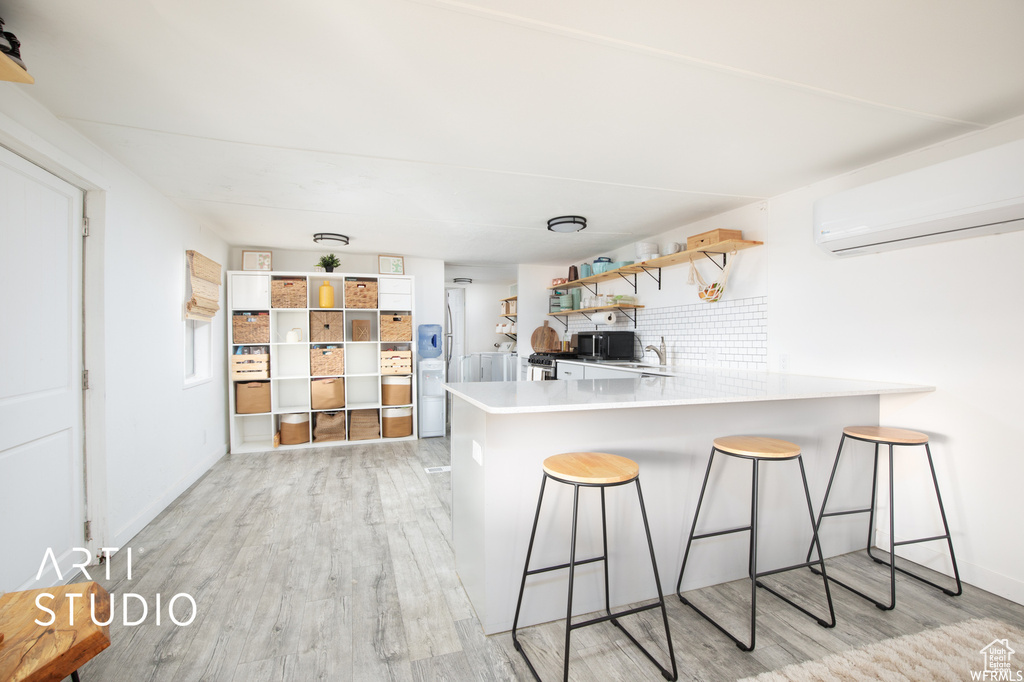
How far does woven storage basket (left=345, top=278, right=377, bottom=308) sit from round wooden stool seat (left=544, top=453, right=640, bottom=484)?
381 cm

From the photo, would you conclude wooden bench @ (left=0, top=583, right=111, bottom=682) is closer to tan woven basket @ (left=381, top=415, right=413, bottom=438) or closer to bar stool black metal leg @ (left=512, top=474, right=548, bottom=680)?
bar stool black metal leg @ (left=512, top=474, right=548, bottom=680)

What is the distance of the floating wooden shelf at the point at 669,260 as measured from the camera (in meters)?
3.23

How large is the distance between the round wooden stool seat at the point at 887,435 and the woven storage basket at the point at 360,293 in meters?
4.41

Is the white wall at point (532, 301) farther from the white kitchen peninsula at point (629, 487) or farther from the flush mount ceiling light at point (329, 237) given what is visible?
the white kitchen peninsula at point (629, 487)

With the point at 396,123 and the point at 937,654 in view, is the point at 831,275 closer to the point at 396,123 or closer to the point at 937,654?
the point at 937,654

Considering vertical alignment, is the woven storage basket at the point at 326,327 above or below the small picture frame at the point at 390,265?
below

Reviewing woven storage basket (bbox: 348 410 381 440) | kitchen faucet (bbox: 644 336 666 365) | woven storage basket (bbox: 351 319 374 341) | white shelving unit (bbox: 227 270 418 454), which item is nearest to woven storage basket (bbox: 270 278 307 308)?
white shelving unit (bbox: 227 270 418 454)

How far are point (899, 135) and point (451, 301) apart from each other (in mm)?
6816

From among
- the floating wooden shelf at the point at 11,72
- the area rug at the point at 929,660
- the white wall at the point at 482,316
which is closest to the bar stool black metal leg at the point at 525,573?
the area rug at the point at 929,660

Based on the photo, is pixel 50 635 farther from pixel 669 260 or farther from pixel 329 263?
pixel 329 263

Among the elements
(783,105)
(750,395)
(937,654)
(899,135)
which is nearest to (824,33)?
(783,105)

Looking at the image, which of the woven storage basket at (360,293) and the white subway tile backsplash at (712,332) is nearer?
the white subway tile backsplash at (712,332)

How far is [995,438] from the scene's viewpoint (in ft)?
6.85

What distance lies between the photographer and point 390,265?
5340mm
